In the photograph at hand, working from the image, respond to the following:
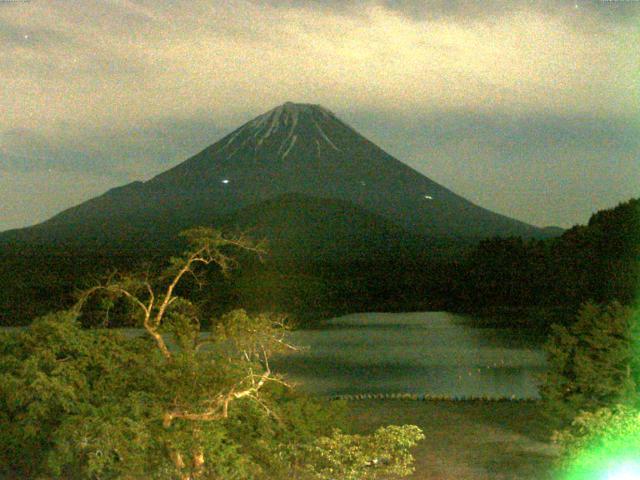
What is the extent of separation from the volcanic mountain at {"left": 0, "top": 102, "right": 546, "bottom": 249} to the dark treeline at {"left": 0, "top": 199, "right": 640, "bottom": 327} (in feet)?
42.1

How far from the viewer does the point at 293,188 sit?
8894 centimetres

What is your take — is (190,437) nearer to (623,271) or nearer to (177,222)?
(623,271)

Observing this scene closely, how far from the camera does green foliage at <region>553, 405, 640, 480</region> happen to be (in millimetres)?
7926

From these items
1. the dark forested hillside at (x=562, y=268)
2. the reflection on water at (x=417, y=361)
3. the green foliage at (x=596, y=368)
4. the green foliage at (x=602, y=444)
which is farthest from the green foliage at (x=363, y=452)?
the dark forested hillside at (x=562, y=268)

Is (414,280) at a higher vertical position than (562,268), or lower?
lower

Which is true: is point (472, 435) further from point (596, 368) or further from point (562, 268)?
point (562, 268)

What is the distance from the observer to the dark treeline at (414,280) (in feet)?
119

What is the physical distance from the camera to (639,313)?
1107 centimetres

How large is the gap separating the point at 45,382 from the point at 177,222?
218 ft

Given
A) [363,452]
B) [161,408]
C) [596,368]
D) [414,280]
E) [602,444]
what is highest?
[161,408]

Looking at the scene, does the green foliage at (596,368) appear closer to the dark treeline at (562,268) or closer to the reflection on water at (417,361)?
the reflection on water at (417,361)

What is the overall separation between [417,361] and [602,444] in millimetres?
14036

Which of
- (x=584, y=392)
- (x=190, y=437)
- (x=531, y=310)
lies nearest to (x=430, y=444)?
(x=584, y=392)

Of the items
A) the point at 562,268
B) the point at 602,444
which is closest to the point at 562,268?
the point at 562,268
